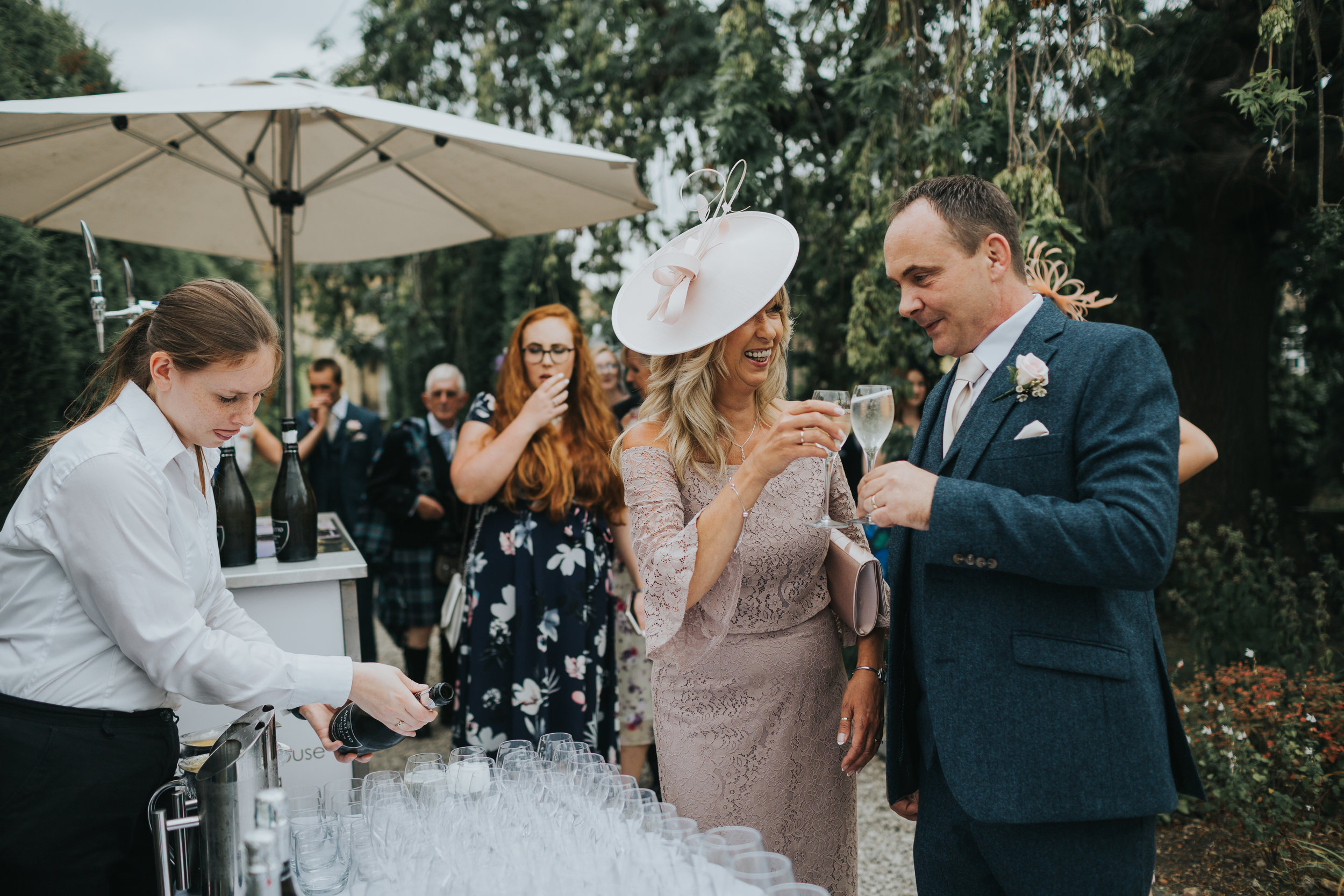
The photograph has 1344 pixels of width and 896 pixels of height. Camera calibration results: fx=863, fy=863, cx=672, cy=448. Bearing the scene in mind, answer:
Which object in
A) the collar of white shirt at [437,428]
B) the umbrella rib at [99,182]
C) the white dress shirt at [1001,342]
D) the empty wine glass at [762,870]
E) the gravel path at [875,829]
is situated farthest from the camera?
the collar of white shirt at [437,428]

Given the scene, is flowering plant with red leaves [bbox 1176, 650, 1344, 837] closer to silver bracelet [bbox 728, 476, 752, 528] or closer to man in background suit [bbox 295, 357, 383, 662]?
silver bracelet [bbox 728, 476, 752, 528]

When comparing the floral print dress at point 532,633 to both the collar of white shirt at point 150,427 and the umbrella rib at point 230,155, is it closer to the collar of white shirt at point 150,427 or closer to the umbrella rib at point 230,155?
the collar of white shirt at point 150,427

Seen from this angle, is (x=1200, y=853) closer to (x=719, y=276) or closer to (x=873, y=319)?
(x=873, y=319)

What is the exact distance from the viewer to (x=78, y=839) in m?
1.42

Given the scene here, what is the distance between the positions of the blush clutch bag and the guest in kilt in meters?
3.12

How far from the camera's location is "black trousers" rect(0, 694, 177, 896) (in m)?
1.39

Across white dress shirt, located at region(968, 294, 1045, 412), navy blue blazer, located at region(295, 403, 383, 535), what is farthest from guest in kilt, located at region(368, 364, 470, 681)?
white dress shirt, located at region(968, 294, 1045, 412)

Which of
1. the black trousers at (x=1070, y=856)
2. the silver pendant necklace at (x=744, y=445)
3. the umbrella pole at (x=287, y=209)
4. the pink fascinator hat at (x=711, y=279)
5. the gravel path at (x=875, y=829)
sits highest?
the umbrella pole at (x=287, y=209)

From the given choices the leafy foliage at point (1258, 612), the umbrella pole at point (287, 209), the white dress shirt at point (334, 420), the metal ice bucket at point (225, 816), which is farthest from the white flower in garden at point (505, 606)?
the leafy foliage at point (1258, 612)

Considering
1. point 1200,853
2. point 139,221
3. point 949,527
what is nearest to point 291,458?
point 949,527

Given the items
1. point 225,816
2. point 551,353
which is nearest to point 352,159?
point 551,353

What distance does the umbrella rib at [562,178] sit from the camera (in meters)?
3.64

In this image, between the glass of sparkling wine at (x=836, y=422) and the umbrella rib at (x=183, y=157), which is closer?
the glass of sparkling wine at (x=836, y=422)

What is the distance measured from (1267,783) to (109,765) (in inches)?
146
